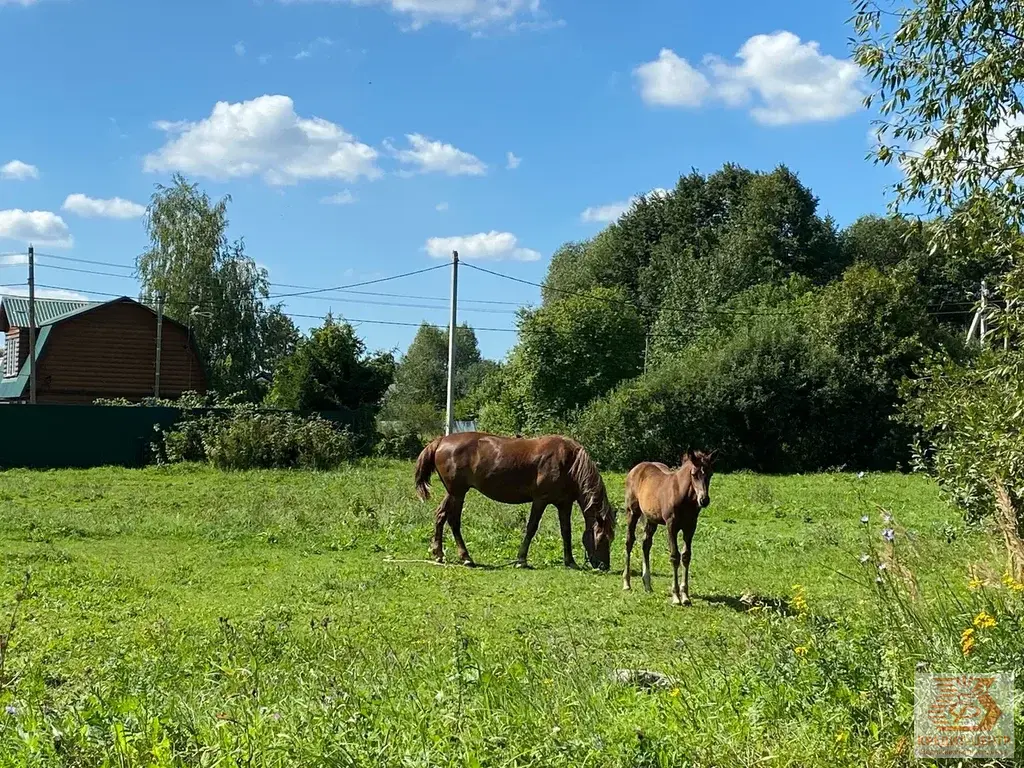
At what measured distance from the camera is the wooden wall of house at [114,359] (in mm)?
37375

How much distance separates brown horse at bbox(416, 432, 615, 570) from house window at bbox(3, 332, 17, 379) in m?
32.5

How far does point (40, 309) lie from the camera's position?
3938 cm

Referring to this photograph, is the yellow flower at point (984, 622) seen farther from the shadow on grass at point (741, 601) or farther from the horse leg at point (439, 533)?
the horse leg at point (439, 533)

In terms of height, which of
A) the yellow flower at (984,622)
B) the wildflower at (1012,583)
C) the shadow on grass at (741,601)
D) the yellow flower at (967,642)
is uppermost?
the wildflower at (1012,583)

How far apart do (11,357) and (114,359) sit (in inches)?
194

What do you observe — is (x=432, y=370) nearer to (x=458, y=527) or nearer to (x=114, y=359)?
(x=114, y=359)

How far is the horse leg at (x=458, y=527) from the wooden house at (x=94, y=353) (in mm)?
30038

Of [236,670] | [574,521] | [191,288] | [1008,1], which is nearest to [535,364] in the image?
[191,288]

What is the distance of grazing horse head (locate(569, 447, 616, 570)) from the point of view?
37.9 ft

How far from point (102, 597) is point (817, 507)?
13.9 metres

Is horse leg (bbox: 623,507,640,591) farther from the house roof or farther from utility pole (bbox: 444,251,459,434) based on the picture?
the house roof

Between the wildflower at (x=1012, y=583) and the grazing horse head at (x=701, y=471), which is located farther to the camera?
the grazing horse head at (x=701, y=471)

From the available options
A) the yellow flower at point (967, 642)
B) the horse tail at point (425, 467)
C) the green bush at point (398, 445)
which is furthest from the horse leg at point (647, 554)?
the green bush at point (398, 445)
